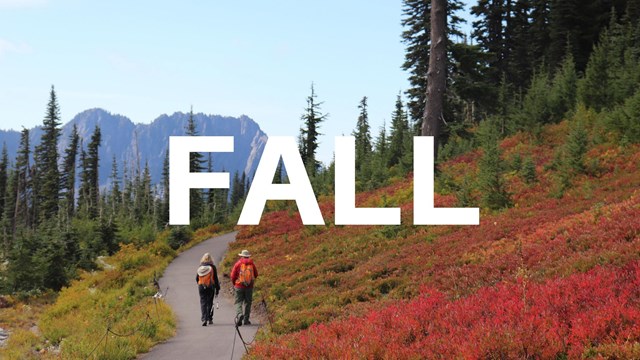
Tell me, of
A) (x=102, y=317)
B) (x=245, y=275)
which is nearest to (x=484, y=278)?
(x=245, y=275)

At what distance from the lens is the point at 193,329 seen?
12992 mm

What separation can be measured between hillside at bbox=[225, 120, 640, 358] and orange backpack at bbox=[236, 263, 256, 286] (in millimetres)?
1215

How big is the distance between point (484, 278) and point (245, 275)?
241 inches

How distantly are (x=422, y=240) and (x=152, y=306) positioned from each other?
929 centimetres

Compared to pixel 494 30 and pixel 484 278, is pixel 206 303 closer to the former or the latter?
pixel 484 278

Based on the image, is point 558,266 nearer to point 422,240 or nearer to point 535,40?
point 422,240

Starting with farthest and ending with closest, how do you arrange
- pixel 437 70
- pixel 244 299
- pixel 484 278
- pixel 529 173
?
pixel 437 70
pixel 529 173
pixel 244 299
pixel 484 278

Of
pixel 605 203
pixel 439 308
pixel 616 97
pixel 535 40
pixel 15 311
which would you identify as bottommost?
pixel 15 311

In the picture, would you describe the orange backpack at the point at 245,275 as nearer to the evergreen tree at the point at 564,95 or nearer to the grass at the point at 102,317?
the grass at the point at 102,317

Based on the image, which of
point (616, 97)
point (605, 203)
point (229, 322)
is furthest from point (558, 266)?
point (616, 97)

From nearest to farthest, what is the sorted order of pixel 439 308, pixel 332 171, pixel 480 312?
pixel 480 312
pixel 439 308
pixel 332 171

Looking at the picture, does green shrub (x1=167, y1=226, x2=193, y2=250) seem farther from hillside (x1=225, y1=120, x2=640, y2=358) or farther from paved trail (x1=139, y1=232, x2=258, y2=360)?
hillside (x1=225, y1=120, x2=640, y2=358)

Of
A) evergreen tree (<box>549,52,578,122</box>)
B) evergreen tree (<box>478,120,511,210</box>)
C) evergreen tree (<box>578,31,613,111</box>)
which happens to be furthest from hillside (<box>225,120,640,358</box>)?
evergreen tree (<box>549,52,578,122</box>)

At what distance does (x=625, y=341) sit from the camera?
5.64 m
